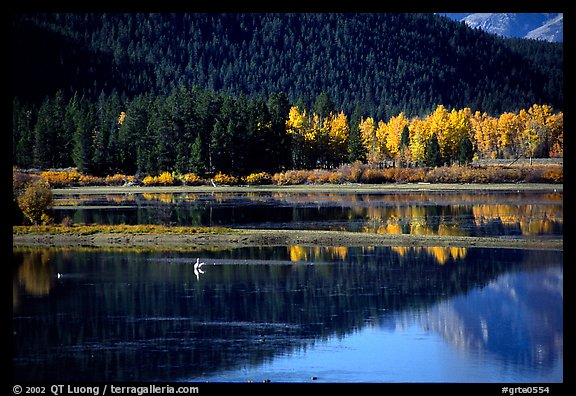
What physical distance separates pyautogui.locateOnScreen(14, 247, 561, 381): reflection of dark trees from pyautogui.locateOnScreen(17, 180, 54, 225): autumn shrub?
12293 millimetres

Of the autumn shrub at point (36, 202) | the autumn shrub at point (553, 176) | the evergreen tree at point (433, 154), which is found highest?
the evergreen tree at point (433, 154)

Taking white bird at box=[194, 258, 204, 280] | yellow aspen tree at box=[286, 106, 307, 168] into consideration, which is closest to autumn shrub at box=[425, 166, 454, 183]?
yellow aspen tree at box=[286, 106, 307, 168]

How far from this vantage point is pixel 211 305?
38.5 meters

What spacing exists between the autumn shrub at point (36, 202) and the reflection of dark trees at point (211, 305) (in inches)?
484

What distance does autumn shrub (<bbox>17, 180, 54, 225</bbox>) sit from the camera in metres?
64.8

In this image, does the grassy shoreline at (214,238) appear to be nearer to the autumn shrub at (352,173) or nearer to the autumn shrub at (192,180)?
the autumn shrub at (192,180)

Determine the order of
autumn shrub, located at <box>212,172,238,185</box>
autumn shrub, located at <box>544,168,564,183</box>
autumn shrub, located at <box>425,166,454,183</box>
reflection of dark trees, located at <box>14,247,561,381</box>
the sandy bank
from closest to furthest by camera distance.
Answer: reflection of dark trees, located at <box>14,247,561,381</box> < the sandy bank < autumn shrub, located at <box>544,168,564,183</box> < autumn shrub, located at <box>425,166,454,183</box> < autumn shrub, located at <box>212,172,238,185</box>

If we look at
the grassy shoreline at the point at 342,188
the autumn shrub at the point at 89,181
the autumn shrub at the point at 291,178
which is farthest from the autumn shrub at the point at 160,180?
the autumn shrub at the point at 291,178

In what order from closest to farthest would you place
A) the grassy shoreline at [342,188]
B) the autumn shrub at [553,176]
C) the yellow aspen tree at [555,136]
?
the grassy shoreline at [342,188] < the autumn shrub at [553,176] < the yellow aspen tree at [555,136]

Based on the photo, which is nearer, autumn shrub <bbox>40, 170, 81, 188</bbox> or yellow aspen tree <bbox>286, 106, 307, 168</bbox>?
autumn shrub <bbox>40, 170, 81, 188</bbox>

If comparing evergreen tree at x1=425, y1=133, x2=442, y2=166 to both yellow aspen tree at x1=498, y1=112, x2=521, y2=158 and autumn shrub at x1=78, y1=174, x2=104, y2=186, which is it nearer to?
autumn shrub at x1=78, y1=174, x2=104, y2=186

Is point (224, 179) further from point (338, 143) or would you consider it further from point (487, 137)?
point (487, 137)

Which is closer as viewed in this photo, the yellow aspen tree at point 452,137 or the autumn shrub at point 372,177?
the autumn shrub at point 372,177

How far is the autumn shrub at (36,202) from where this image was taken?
213ft
